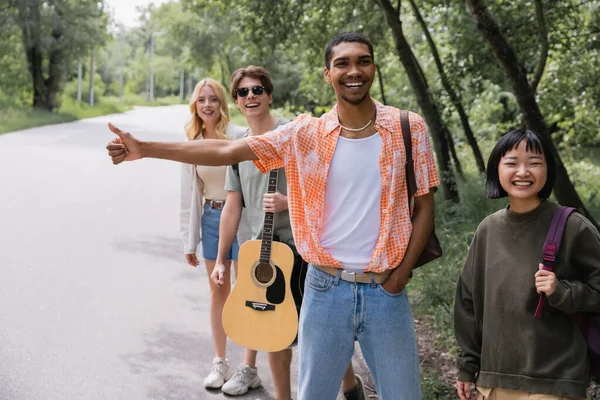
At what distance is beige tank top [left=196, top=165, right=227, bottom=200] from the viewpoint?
4848mm

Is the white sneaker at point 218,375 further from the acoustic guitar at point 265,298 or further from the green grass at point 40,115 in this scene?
the green grass at point 40,115

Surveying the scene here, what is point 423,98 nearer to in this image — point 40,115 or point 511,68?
point 511,68

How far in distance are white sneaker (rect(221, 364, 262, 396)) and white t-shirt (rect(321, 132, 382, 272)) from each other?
2070 mm

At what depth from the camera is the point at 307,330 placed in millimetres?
3016

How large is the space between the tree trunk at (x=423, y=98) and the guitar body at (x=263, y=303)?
718 centimetres

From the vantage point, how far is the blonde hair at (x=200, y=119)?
4892 mm

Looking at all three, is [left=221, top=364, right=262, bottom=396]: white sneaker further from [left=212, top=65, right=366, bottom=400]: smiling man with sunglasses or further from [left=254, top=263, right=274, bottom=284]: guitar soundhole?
[left=254, top=263, right=274, bottom=284]: guitar soundhole

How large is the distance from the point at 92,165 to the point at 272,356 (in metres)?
13.3

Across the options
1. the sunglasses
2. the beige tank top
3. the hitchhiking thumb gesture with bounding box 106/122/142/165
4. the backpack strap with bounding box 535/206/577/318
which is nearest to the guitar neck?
the sunglasses

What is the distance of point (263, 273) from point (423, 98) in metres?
7.58

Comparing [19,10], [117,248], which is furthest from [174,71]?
[117,248]

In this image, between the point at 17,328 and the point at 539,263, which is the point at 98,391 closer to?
the point at 17,328

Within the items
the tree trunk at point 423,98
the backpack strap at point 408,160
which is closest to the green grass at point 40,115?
the tree trunk at point 423,98

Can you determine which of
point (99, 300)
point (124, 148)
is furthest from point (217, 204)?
point (99, 300)
